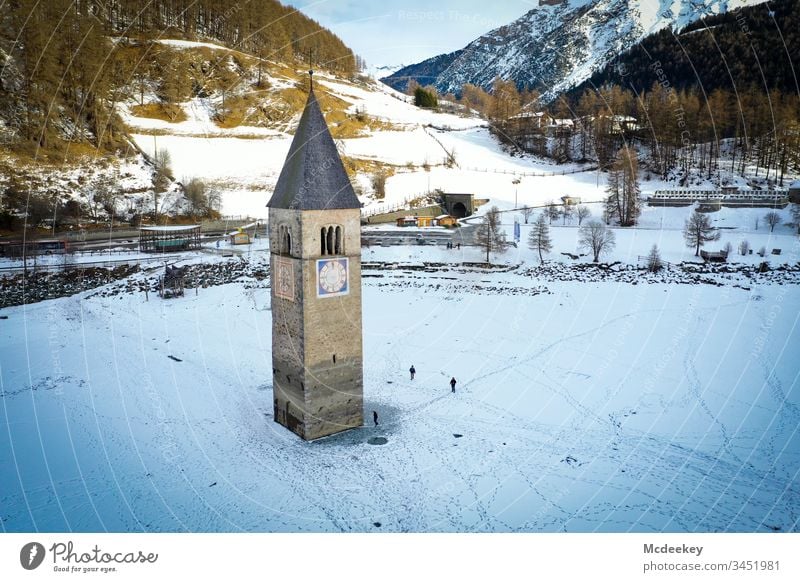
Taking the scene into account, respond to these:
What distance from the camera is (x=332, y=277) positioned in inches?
897

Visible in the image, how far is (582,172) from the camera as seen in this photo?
80125 millimetres

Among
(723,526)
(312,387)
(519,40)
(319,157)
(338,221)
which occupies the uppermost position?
(519,40)

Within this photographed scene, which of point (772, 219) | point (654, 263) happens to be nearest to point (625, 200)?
point (772, 219)

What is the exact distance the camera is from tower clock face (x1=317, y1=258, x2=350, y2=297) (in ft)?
73.7

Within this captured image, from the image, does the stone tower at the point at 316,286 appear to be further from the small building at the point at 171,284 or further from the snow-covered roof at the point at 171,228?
the snow-covered roof at the point at 171,228

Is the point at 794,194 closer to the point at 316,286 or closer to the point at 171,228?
the point at 316,286

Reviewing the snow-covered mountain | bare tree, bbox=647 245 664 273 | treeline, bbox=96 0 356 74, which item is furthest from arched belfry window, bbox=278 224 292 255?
the snow-covered mountain

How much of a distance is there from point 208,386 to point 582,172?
63.2 m

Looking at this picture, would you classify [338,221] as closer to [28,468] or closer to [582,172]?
[28,468]

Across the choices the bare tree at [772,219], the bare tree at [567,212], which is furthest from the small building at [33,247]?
the bare tree at [772,219]

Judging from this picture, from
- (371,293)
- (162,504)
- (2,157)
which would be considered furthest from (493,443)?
(2,157)

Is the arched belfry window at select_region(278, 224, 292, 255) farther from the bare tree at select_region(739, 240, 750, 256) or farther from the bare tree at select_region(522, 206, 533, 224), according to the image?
the bare tree at select_region(522, 206, 533, 224)

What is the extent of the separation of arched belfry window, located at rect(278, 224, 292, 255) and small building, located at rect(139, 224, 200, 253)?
34774mm

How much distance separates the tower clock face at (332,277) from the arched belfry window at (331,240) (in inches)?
15.7
